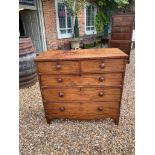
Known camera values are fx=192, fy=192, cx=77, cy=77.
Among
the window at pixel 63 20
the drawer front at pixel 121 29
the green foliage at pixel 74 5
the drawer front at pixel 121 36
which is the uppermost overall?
the green foliage at pixel 74 5

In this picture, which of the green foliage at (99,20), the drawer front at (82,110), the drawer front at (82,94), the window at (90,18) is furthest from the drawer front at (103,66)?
the green foliage at (99,20)

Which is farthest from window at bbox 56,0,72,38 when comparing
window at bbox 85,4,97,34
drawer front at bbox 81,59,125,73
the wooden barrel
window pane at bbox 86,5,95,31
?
drawer front at bbox 81,59,125,73

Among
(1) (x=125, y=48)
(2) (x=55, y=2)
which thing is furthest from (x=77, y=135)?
(2) (x=55, y=2)

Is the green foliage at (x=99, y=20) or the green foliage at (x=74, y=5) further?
the green foliage at (x=99, y=20)

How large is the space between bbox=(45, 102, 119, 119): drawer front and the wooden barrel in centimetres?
183

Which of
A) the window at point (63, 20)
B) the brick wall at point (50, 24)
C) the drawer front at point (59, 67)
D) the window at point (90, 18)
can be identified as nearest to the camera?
the drawer front at point (59, 67)

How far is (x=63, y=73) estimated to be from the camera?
263cm

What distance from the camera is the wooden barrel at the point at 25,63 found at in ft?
14.5

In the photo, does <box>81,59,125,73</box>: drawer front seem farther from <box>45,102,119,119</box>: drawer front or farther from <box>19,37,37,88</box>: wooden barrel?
<box>19,37,37,88</box>: wooden barrel

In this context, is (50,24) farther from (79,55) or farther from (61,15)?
(79,55)

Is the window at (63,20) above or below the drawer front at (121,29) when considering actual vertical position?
above

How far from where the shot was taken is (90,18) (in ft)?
Result: 32.6

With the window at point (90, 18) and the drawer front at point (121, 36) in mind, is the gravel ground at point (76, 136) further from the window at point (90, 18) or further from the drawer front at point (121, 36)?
the window at point (90, 18)

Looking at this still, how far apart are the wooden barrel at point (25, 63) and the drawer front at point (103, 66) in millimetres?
2299
